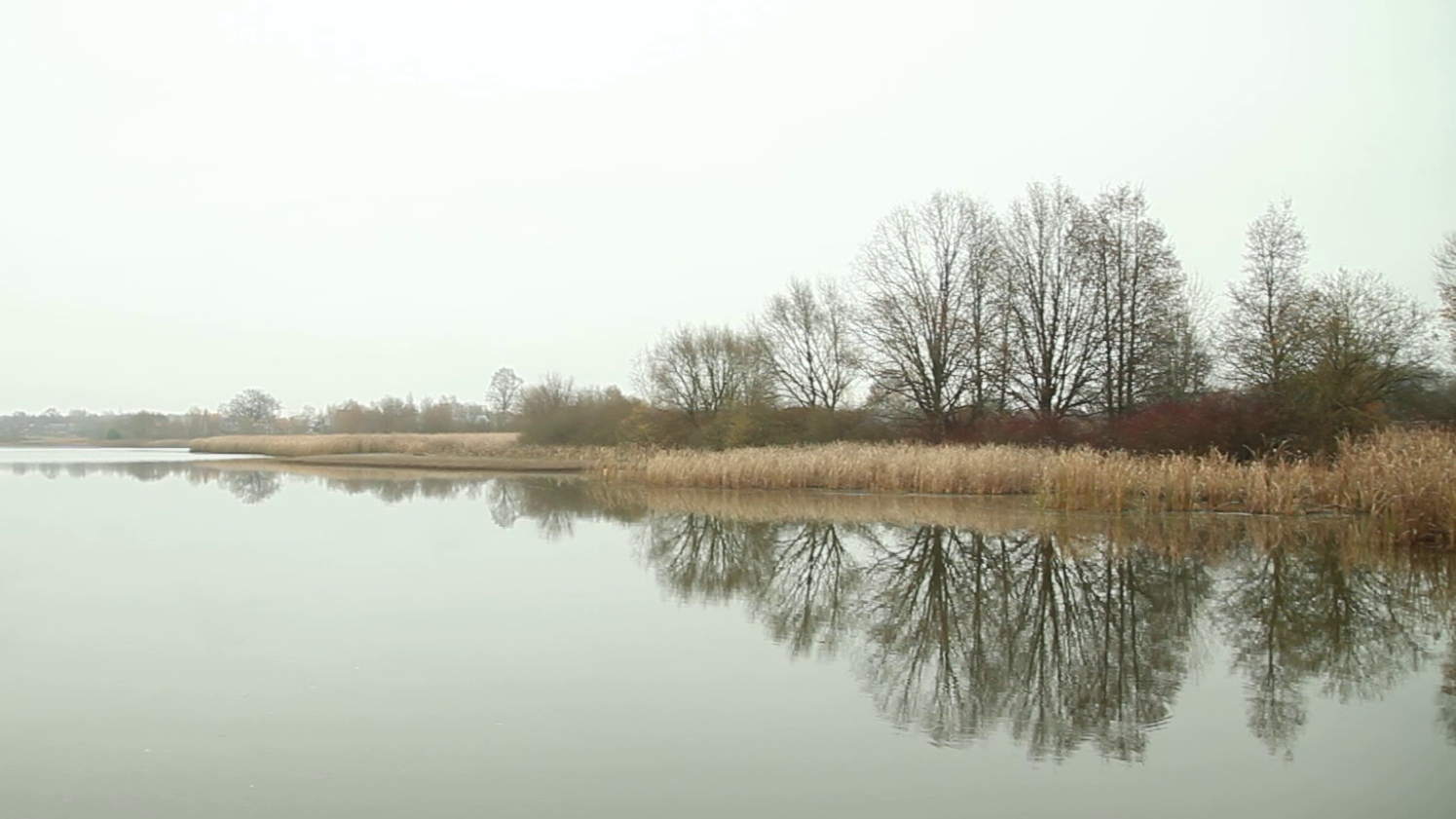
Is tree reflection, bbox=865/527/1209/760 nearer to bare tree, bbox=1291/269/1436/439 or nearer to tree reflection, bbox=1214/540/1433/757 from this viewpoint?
tree reflection, bbox=1214/540/1433/757

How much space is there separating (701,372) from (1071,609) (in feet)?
101

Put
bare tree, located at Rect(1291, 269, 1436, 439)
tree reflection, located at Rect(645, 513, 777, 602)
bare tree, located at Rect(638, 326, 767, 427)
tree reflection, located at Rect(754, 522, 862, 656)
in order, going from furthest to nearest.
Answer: bare tree, located at Rect(638, 326, 767, 427)
bare tree, located at Rect(1291, 269, 1436, 439)
tree reflection, located at Rect(645, 513, 777, 602)
tree reflection, located at Rect(754, 522, 862, 656)

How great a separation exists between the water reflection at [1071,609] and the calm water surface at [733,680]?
0.13ft

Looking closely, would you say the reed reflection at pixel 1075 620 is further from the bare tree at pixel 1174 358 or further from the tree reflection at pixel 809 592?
the bare tree at pixel 1174 358

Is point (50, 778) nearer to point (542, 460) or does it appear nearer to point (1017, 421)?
point (1017, 421)

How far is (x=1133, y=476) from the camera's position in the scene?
52.1 feet

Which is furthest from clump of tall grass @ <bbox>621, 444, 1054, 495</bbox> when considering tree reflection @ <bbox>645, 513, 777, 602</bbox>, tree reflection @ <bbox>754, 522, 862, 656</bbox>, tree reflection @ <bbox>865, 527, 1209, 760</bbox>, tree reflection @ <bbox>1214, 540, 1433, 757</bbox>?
tree reflection @ <bbox>1214, 540, 1433, 757</bbox>

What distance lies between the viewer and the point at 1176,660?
636cm

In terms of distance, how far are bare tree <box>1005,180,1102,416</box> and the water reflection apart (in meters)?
13.1

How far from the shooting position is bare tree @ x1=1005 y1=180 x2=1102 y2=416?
90.5ft

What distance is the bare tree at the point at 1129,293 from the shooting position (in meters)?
26.6

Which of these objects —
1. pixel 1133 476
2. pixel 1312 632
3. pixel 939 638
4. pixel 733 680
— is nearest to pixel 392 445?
pixel 1133 476

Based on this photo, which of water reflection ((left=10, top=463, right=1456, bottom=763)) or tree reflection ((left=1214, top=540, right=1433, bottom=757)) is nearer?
water reflection ((left=10, top=463, right=1456, bottom=763))

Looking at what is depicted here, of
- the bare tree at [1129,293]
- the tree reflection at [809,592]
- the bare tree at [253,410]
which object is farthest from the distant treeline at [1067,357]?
the bare tree at [253,410]
